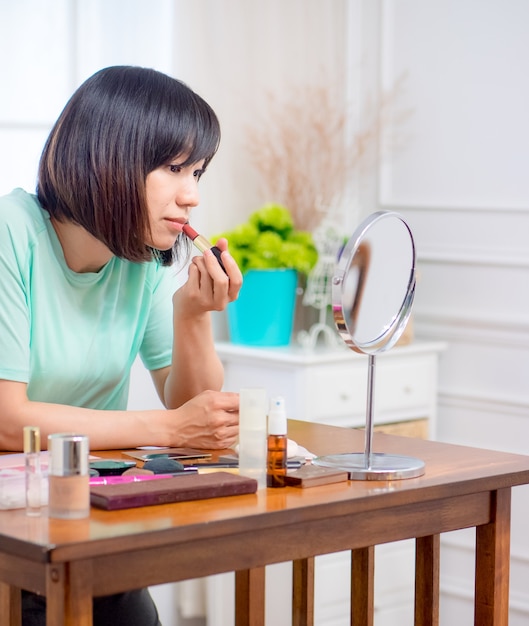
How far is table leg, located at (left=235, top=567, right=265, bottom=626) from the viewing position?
6.20ft

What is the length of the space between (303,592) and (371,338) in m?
0.61

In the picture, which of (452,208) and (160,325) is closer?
(160,325)

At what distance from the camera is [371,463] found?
1.54 m

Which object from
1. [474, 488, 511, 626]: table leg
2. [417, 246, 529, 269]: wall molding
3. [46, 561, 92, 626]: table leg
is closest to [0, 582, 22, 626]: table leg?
[46, 561, 92, 626]: table leg

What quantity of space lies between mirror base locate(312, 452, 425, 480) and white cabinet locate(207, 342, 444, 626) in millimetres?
1115

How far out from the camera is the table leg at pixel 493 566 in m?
1.62

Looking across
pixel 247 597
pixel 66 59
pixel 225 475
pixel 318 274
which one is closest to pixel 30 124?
pixel 66 59

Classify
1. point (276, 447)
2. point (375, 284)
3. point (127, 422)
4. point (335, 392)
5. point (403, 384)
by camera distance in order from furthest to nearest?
1. point (403, 384)
2. point (335, 392)
3. point (127, 422)
4. point (375, 284)
5. point (276, 447)

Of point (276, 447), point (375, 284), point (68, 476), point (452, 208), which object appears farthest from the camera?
point (452, 208)

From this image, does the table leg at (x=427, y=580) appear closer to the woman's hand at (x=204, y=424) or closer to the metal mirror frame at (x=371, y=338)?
the metal mirror frame at (x=371, y=338)

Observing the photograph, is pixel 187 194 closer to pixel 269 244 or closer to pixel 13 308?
pixel 13 308

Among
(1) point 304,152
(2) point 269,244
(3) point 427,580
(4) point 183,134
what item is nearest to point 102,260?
(4) point 183,134

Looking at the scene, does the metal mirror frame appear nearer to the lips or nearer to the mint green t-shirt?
the lips

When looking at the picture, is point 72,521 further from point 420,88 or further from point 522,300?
point 420,88
